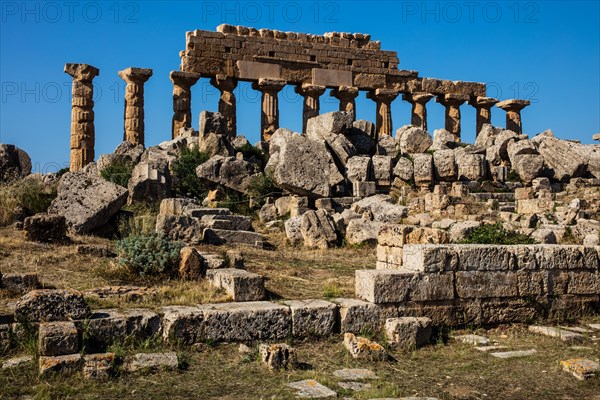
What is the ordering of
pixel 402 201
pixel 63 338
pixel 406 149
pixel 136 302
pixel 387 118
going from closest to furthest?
pixel 63 338 < pixel 136 302 < pixel 402 201 < pixel 406 149 < pixel 387 118

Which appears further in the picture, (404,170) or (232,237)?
(404,170)

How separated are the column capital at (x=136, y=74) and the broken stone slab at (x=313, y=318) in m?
21.0

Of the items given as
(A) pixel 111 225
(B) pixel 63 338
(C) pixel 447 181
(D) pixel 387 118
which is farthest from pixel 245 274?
(D) pixel 387 118

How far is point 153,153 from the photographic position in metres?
21.7

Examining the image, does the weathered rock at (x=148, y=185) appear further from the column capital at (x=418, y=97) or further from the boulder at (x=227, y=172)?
the column capital at (x=418, y=97)

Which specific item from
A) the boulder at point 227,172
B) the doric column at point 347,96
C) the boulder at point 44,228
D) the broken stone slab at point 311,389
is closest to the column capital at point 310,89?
the doric column at point 347,96

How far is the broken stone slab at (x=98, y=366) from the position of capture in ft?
20.1

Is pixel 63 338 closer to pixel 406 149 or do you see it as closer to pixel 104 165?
pixel 104 165

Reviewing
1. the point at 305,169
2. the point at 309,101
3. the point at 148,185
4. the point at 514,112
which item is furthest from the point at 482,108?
the point at 148,185

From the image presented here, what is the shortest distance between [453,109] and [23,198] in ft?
76.9

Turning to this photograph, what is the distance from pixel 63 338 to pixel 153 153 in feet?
51.6

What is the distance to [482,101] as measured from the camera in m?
34.2

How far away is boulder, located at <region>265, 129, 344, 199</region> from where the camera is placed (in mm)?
18266

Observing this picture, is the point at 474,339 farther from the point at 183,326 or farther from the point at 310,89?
the point at 310,89
